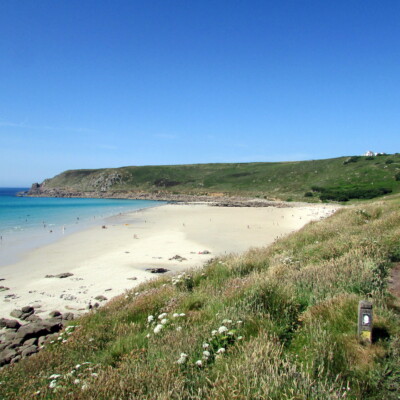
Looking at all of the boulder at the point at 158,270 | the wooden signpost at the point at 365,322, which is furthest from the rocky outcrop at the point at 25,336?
the wooden signpost at the point at 365,322

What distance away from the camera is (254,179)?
10900 centimetres

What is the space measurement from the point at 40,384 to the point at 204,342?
2379mm

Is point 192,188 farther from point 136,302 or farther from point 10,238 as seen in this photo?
point 136,302

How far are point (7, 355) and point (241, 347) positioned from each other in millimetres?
5909

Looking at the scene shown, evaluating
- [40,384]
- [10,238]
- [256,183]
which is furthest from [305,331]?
[256,183]

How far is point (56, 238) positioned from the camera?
25391 millimetres

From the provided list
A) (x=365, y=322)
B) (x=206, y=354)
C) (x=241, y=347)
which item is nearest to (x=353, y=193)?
(x=365, y=322)

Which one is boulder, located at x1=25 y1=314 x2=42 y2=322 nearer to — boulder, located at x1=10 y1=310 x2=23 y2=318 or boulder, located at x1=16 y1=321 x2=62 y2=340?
boulder, located at x1=10 y1=310 x2=23 y2=318

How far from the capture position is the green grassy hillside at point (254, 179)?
74812 mm

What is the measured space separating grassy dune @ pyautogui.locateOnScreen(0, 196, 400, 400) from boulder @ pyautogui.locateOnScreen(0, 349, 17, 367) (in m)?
1.32

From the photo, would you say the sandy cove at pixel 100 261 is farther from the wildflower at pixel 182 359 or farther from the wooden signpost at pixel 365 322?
the wooden signpost at pixel 365 322

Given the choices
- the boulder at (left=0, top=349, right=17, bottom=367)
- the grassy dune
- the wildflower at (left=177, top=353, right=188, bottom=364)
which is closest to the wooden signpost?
the grassy dune

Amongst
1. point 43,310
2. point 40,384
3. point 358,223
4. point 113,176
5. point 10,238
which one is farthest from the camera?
point 113,176

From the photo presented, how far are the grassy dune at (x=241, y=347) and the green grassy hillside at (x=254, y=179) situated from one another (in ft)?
189
